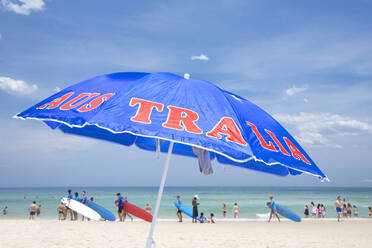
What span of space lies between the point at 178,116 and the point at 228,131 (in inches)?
16.7

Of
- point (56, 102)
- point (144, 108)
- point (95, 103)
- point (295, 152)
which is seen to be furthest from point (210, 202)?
point (144, 108)

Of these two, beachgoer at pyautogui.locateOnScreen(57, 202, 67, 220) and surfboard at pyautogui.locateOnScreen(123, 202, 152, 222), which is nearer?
surfboard at pyautogui.locateOnScreen(123, 202, 152, 222)

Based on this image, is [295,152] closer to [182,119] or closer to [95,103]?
[182,119]

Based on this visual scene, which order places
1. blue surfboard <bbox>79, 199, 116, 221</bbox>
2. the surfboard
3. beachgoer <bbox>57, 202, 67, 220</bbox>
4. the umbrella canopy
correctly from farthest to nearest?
beachgoer <bbox>57, 202, 67, 220</bbox>, blue surfboard <bbox>79, 199, 116, 221</bbox>, the surfboard, the umbrella canopy

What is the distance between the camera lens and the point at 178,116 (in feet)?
9.10

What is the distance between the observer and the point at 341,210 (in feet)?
78.9

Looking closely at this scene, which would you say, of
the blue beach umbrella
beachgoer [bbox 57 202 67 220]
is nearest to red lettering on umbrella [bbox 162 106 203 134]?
the blue beach umbrella

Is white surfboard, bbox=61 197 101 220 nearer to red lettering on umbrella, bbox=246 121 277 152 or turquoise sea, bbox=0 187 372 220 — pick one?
turquoise sea, bbox=0 187 372 220

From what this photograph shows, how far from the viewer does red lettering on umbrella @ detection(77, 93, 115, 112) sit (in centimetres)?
312

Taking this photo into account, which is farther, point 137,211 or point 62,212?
point 62,212

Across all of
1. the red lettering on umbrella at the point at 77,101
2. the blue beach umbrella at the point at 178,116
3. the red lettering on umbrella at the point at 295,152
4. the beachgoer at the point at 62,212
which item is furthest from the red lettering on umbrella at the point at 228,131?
the beachgoer at the point at 62,212

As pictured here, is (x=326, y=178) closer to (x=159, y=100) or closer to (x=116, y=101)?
(x=159, y=100)

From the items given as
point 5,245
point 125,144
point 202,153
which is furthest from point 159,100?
point 5,245

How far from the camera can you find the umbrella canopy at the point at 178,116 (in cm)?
266
